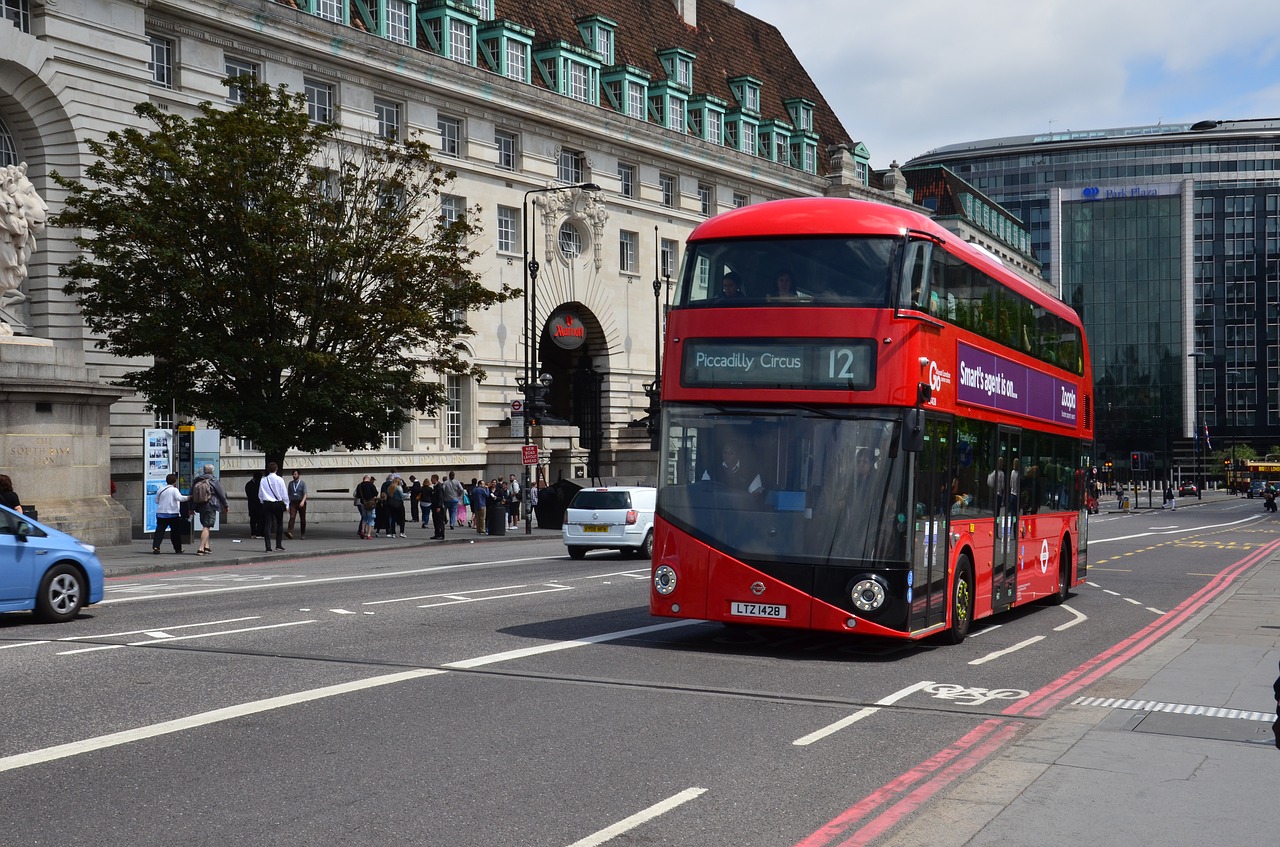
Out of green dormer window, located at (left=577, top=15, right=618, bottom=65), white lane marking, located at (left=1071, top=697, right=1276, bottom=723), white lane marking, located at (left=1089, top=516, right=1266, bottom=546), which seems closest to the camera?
white lane marking, located at (left=1071, top=697, right=1276, bottom=723)

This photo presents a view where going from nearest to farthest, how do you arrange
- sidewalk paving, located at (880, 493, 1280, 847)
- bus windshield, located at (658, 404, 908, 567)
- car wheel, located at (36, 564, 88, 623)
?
sidewalk paving, located at (880, 493, 1280, 847), bus windshield, located at (658, 404, 908, 567), car wheel, located at (36, 564, 88, 623)

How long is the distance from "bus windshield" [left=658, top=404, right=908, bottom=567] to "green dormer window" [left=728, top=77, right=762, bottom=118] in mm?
57175

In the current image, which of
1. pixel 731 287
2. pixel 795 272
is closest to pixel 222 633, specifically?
pixel 731 287

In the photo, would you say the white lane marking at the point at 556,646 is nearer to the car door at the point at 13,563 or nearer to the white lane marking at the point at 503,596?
the white lane marking at the point at 503,596

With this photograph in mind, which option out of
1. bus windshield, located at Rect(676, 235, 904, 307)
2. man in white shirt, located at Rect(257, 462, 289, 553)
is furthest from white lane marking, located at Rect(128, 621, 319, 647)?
man in white shirt, located at Rect(257, 462, 289, 553)

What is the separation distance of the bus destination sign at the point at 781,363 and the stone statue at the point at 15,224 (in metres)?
18.5

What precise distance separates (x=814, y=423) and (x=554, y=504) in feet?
103

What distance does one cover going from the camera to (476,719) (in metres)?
9.27

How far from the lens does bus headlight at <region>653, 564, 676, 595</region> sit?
12.9m

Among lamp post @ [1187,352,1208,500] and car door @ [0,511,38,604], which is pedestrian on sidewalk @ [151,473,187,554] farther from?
lamp post @ [1187,352,1208,500]

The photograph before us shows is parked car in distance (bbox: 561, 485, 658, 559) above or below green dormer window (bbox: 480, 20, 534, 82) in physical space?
below

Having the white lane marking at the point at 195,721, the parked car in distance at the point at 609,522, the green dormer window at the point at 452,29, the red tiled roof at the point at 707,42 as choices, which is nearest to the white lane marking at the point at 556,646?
the white lane marking at the point at 195,721

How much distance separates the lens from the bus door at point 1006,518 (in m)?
15.4

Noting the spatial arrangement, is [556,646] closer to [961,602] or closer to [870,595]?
[870,595]
